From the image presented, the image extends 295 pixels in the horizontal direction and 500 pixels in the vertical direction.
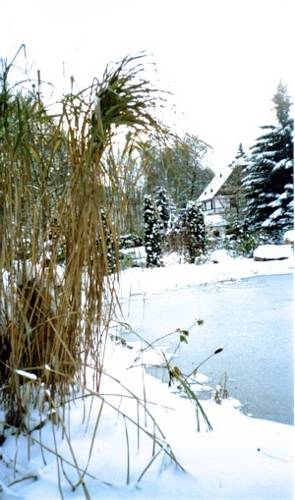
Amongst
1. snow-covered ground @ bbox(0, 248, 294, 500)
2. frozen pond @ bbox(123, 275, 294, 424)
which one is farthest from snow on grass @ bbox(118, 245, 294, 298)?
snow-covered ground @ bbox(0, 248, 294, 500)

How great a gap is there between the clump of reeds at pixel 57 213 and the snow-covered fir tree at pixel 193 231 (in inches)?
286

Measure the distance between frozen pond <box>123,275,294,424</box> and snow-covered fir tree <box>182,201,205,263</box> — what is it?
324 centimetres

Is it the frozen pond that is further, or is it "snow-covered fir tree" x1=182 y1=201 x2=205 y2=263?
"snow-covered fir tree" x1=182 y1=201 x2=205 y2=263

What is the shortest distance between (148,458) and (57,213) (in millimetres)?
526

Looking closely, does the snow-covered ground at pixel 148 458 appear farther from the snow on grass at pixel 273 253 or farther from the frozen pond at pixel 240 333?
the snow on grass at pixel 273 253

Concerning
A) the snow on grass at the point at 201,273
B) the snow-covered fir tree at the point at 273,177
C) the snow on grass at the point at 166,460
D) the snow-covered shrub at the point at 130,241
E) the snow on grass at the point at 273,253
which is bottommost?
the snow on grass at the point at 201,273

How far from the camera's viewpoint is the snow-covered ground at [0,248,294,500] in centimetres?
66

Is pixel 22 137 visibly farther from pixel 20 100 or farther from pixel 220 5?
pixel 220 5

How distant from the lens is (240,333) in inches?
110

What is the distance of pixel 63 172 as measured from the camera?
88 cm

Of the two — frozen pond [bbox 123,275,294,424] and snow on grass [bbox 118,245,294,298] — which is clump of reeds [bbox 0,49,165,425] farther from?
snow on grass [bbox 118,245,294,298]

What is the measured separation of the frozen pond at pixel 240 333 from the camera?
1.72 meters

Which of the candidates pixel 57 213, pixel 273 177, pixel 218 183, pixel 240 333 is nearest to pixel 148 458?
pixel 57 213

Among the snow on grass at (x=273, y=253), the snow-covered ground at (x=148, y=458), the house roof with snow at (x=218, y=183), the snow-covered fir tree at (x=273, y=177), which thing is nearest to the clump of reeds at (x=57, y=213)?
the snow-covered ground at (x=148, y=458)
